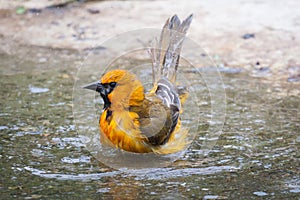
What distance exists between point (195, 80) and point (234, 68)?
701 mm

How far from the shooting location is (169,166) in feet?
15.9

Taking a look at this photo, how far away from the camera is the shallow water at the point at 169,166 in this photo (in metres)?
4.27

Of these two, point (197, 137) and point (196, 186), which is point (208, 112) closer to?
point (197, 137)

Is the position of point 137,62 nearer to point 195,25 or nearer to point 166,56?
point 195,25

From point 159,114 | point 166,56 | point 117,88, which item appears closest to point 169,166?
point 159,114

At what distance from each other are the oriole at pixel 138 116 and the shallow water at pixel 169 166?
20 cm

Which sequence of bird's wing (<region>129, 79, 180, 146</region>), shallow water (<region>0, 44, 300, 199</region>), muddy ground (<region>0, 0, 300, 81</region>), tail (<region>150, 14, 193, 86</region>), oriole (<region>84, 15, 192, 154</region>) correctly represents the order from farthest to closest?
muddy ground (<region>0, 0, 300, 81</region>), tail (<region>150, 14, 193, 86</region>), bird's wing (<region>129, 79, 180, 146</region>), oriole (<region>84, 15, 192, 154</region>), shallow water (<region>0, 44, 300, 199</region>)

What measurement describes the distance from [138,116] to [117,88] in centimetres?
31

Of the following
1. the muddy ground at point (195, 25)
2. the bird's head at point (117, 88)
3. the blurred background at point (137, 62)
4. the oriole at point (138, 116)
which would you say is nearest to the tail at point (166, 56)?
the oriole at point (138, 116)

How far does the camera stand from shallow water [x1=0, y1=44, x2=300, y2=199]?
4.27 meters

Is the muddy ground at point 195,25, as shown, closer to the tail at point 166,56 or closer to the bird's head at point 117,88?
the tail at point 166,56

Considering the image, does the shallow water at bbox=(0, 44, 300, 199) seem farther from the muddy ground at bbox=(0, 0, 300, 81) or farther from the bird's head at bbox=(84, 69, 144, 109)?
the muddy ground at bbox=(0, 0, 300, 81)

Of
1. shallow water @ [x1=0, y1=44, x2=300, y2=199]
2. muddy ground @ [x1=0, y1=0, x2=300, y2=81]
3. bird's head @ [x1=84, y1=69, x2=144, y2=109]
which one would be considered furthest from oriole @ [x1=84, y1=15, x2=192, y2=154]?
muddy ground @ [x1=0, y1=0, x2=300, y2=81]

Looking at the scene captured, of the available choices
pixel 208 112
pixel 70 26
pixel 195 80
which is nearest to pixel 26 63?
pixel 70 26
